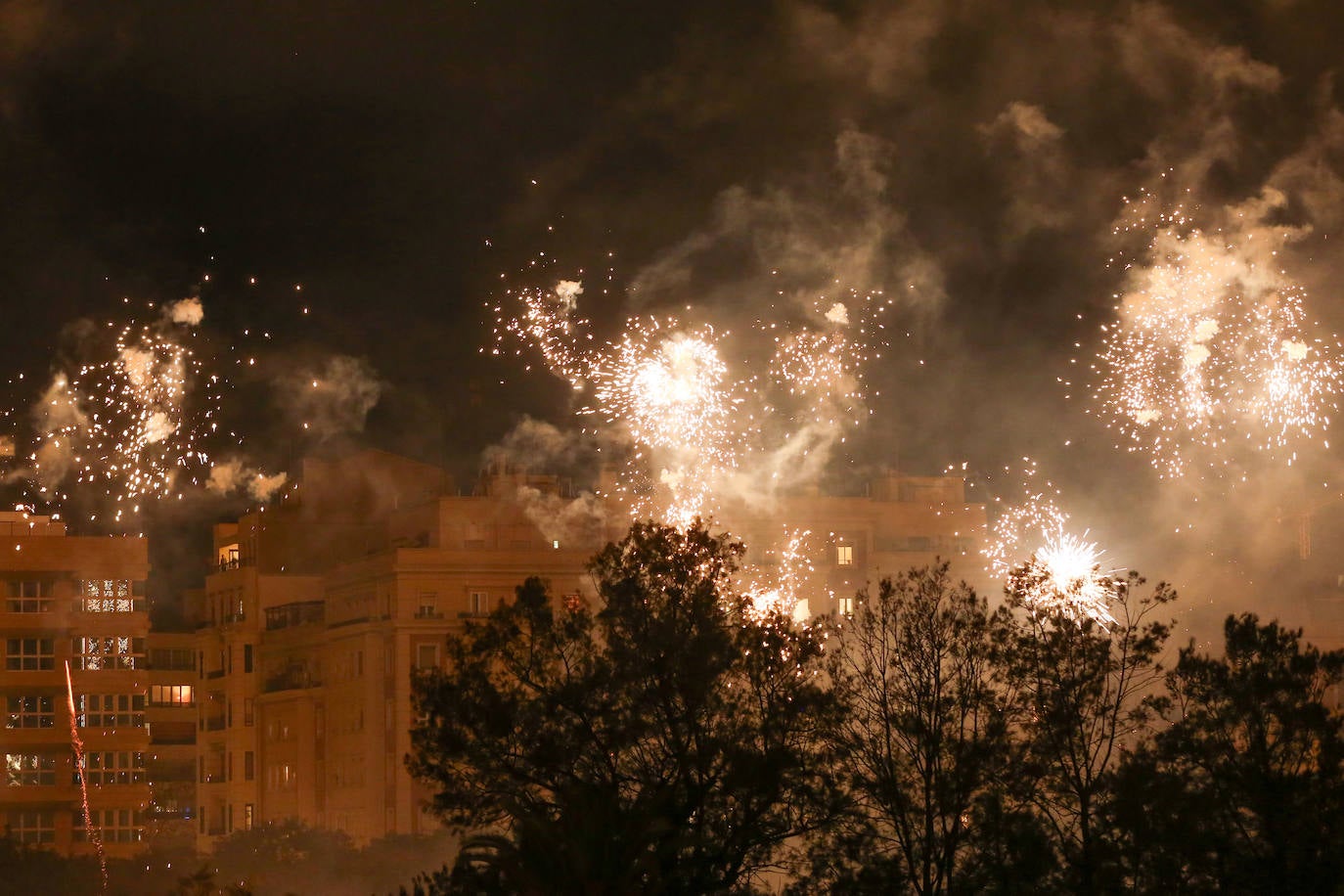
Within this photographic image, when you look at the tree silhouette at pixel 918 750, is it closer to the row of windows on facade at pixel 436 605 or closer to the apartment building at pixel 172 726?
the row of windows on facade at pixel 436 605

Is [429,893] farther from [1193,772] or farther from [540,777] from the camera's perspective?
[1193,772]

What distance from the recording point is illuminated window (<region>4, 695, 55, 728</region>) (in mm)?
103250

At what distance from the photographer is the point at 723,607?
42.5m

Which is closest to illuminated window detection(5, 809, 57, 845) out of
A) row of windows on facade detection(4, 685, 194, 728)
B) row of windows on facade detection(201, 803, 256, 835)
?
row of windows on facade detection(4, 685, 194, 728)

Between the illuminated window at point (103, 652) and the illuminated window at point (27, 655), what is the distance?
1245 mm

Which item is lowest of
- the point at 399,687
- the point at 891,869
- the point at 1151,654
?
the point at 891,869

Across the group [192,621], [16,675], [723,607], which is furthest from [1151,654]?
[192,621]

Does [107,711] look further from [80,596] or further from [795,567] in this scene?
[795,567]

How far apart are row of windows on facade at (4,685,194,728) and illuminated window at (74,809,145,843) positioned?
4.70 m

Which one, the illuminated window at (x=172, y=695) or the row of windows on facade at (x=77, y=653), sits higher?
the row of windows on facade at (x=77, y=653)

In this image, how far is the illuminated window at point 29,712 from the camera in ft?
339

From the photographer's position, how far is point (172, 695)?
11481cm

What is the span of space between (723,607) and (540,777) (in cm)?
569

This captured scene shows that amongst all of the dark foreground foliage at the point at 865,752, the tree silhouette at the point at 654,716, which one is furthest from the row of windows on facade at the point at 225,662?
the dark foreground foliage at the point at 865,752
